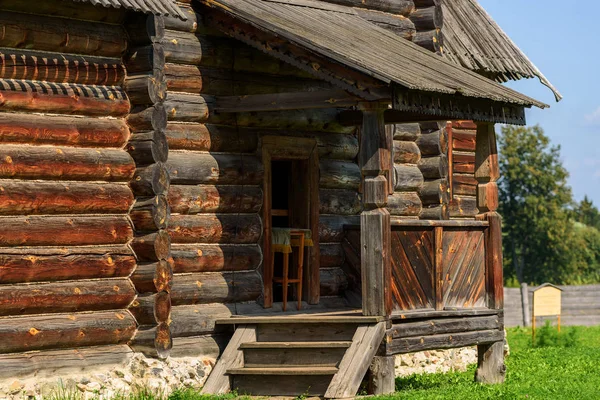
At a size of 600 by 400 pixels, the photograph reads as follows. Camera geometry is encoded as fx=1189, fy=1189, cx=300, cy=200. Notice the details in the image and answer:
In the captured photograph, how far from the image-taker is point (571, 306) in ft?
101

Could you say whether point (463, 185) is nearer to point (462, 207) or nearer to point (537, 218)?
point (462, 207)

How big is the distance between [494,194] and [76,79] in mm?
5785

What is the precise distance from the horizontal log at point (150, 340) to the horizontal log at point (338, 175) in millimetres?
3476

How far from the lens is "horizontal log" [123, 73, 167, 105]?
12734 millimetres

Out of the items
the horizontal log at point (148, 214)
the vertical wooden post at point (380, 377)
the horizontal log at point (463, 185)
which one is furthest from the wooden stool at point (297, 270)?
the horizontal log at point (463, 185)

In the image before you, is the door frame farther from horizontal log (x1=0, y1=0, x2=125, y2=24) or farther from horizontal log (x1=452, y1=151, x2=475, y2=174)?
horizontal log (x1=452, y1=151, x2=475, y2=174)

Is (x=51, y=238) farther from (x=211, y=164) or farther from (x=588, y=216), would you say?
(x=588, y=216)

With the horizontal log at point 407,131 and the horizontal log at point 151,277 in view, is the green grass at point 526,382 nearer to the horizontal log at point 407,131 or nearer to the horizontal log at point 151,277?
the horizontal log at point 151,277

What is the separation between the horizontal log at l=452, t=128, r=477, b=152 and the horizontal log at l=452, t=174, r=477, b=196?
19.0 inches

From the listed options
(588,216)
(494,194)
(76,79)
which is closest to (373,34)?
(494,194)

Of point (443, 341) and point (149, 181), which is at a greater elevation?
point (149, 181)

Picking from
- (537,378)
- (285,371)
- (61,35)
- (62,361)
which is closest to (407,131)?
(537,378)

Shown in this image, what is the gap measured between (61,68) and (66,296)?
91.8 inches

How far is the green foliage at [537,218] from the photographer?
5903cm
